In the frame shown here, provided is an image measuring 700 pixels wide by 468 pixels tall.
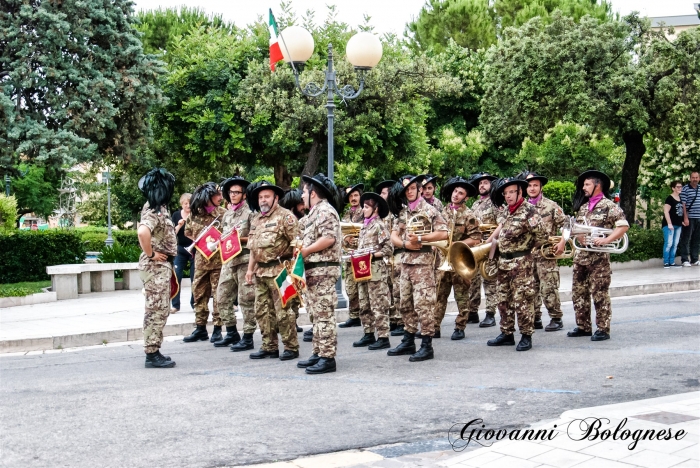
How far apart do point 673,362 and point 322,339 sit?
3.73m

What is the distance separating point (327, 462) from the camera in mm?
5527

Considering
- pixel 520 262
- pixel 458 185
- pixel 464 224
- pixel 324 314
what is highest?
pixel 458 185

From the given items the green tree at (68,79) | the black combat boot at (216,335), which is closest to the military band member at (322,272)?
the black combat boot at (216,335)

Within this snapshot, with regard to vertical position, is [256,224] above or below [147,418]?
above

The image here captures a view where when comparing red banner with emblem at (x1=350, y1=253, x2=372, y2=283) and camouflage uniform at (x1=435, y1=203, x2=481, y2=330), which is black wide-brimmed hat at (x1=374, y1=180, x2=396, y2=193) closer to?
camouflage uniform at (x1=435, y1=203, x2=481, y2=330)

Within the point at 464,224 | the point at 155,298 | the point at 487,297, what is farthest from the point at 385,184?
the point at 155,298

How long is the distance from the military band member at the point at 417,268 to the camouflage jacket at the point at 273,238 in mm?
1308

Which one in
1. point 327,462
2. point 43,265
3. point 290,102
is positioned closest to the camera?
point 327,462

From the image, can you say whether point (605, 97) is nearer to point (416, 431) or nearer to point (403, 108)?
point (403, 108)

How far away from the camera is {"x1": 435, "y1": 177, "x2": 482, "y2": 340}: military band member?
10.6 m

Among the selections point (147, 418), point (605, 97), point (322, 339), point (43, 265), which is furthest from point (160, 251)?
point (605, 97)

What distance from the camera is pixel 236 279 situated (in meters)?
10.5

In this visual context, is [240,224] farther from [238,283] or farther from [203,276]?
[203,276]

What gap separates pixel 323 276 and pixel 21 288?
32.9 ft
